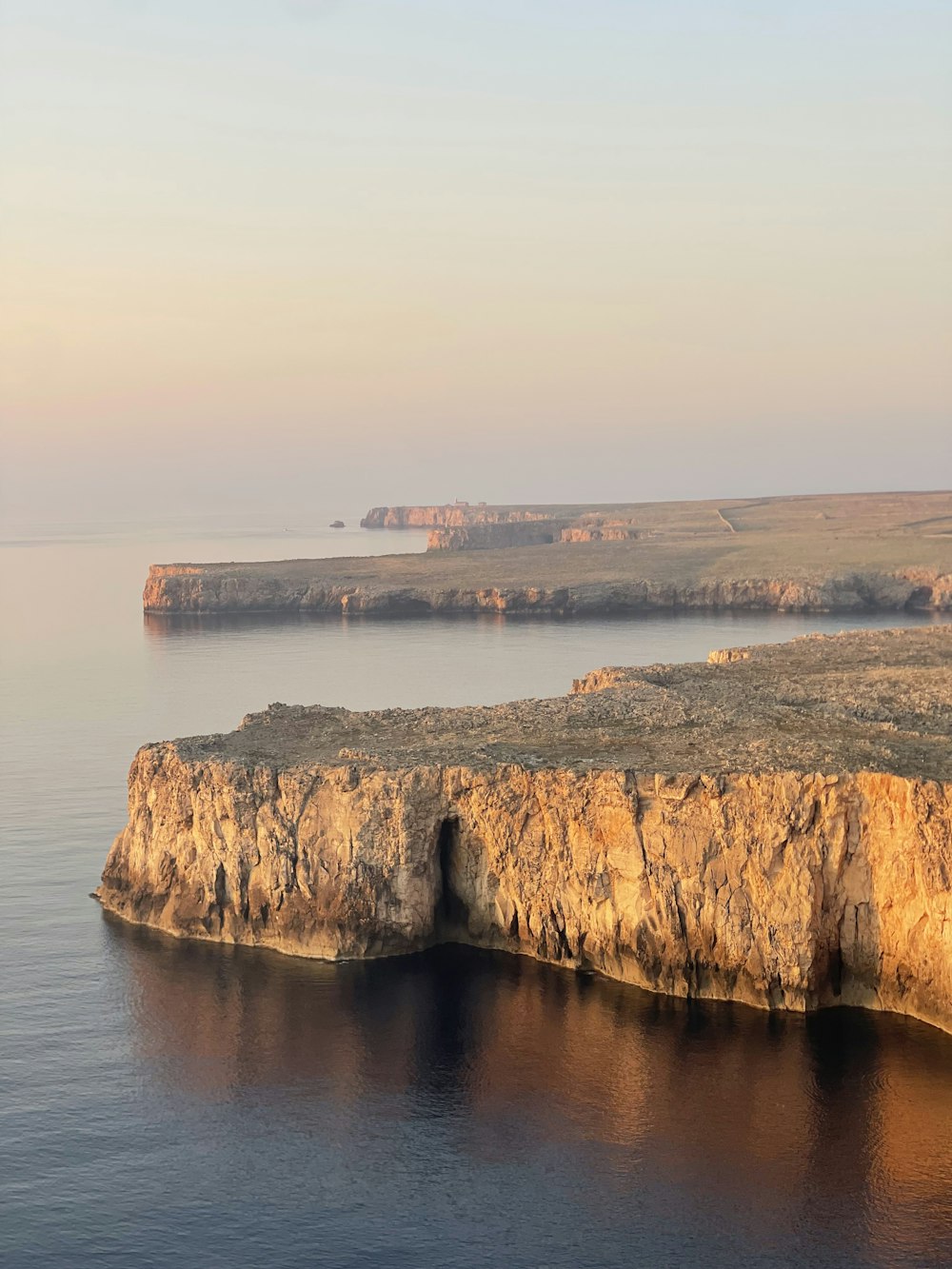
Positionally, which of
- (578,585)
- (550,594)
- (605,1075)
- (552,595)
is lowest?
(605,1075)

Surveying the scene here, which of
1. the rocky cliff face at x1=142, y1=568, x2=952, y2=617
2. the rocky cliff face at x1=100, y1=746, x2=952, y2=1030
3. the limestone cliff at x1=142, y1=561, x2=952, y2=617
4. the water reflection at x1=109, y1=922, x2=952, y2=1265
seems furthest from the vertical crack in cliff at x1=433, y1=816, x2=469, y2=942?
the rocky cliff face at x1=142, y1=568, x2=952, y2=617

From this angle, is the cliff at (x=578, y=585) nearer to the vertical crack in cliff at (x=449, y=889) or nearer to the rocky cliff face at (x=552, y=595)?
the rocky cliff face at (x=552, y=595)

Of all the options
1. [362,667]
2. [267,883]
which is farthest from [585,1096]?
[362,667]

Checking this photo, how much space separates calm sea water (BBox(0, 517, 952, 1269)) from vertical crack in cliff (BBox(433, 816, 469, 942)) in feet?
3.36

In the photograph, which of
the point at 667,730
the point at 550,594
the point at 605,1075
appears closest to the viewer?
the point at 605,1075

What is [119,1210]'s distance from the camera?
2955 centimetres

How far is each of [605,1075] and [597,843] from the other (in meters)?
7.52

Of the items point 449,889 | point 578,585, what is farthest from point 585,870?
point 578,585

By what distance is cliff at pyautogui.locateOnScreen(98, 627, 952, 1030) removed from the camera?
126ft

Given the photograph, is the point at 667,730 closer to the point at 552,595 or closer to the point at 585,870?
the point at 585,870

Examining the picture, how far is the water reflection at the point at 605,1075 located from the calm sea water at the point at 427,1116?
0.08m

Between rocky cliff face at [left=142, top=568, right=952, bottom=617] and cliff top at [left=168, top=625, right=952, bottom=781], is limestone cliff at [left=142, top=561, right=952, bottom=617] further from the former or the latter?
cliff top at [left=168, top=625, right=952, bottom=781]

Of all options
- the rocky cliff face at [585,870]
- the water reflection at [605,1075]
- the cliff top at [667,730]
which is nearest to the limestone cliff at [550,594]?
the cliff top at [667,730]

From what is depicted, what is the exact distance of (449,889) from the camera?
44.1 m
